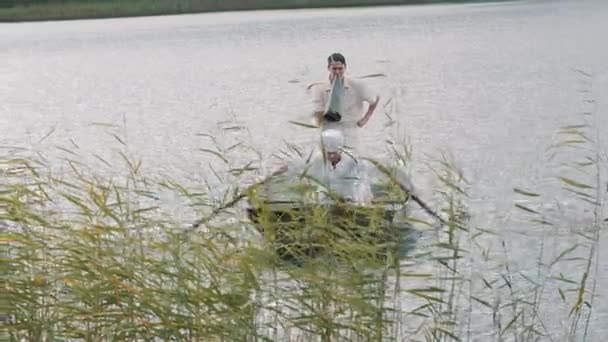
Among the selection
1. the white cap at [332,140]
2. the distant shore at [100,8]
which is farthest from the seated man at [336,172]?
the distant shore at [100,8]

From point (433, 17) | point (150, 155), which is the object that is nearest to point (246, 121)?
point (150, 155)

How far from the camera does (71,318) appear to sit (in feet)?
18.1

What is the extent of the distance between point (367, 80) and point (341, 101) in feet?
54.9

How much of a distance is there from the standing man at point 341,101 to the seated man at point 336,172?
67cm

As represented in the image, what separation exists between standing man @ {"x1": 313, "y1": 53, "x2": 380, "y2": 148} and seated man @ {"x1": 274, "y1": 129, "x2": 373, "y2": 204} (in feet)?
2.20

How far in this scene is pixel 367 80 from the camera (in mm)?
27281

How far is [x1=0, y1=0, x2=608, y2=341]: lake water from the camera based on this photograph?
1539cm

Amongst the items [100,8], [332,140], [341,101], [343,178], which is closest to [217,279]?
[343,178]

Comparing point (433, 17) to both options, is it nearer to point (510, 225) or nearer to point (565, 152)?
point (565, 152)

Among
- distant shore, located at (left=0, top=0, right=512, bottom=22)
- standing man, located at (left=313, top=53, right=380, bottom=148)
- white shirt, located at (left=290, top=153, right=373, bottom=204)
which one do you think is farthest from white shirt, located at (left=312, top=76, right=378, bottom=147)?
distant shore, located at (left=0, top=0, right=512, bottom=22)

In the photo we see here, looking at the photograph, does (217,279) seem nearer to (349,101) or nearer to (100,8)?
(349,101)

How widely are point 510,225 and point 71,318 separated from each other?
7262 millimetres

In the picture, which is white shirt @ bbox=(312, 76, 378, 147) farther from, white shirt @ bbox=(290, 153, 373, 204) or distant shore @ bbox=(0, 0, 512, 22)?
distant shore @ bbox=(0, 0, 512, 22)

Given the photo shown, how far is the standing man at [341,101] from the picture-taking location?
34.2ft
